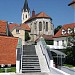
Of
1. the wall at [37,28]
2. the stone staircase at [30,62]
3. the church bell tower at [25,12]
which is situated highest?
the church bell tower at [25,12]

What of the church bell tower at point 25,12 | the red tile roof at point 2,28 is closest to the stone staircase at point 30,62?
the red tile roof at point 2,28

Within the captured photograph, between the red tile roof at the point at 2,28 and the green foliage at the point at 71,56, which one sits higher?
the red tile roof at the point at 2,28

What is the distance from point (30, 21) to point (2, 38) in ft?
255

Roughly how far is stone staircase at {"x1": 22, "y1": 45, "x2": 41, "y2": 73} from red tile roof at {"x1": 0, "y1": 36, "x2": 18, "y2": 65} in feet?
4.78

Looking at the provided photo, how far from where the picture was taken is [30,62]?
2283 centimetres

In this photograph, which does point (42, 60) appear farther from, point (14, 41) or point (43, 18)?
point (43, 18)

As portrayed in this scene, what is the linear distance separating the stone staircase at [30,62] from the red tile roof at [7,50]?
57.3 inches

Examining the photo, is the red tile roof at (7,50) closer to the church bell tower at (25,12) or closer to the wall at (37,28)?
the wall at (37,28)

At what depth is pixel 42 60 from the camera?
23.6 metres

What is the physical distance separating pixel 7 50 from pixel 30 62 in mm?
5228

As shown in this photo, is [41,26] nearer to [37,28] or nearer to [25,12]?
[37,28]

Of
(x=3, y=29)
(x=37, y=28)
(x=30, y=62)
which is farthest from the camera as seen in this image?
(x=37, y=28)

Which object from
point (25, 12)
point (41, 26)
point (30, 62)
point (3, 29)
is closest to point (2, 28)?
point (3, 29)

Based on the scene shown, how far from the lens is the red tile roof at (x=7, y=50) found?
84.9ft
